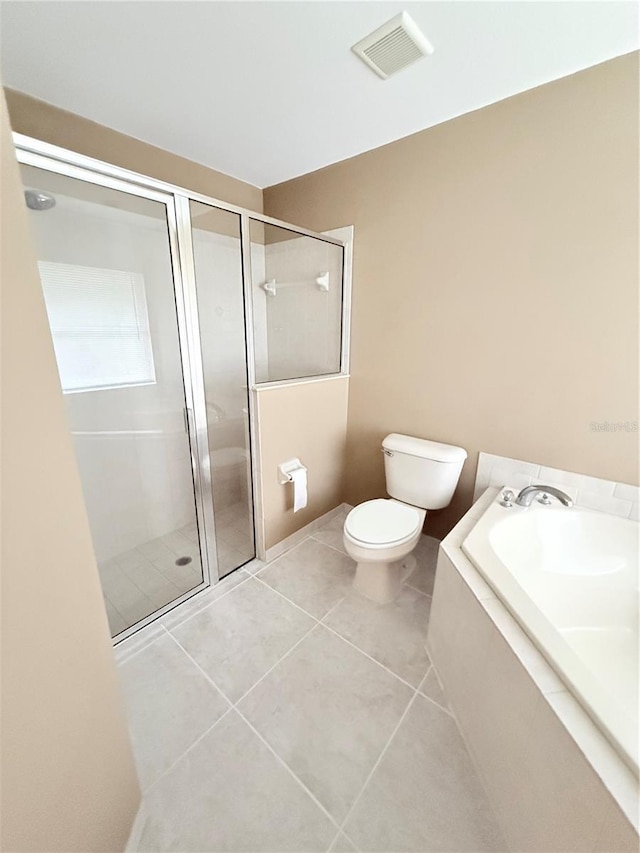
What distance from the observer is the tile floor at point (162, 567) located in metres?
1.66

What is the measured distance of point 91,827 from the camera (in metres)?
0.76

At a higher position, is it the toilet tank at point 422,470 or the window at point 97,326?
the window at point 97,326

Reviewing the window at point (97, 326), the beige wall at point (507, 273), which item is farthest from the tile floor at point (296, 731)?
the window at point (97, 326)

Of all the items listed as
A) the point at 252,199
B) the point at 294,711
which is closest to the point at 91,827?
the point at 294,711

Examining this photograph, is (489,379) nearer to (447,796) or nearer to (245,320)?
(245,320)

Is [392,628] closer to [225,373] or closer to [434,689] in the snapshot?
[434,689]

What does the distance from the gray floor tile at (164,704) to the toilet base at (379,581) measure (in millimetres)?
799

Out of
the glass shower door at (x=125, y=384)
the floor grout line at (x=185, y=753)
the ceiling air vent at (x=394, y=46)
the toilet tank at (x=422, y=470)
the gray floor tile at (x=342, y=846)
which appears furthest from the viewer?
the toilet tank at (x=422, y=470)

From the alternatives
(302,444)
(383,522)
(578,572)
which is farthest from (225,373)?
(578,572)

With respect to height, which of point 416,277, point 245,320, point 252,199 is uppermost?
point 252,199

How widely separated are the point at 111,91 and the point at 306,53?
0.86 metres

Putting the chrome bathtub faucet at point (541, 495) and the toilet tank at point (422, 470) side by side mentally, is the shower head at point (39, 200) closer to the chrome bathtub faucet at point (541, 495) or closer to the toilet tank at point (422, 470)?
the toilet tank at point (422, 470)

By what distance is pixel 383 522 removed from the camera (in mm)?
1710

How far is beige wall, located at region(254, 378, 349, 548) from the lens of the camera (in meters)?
1.86
